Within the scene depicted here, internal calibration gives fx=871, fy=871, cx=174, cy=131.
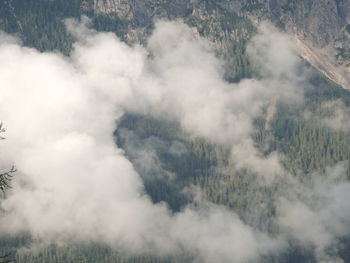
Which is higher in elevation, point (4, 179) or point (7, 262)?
point (4, 179)

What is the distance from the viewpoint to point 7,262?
63.1 meters

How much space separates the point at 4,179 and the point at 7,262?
237 inches

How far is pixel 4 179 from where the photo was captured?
6381 cm
